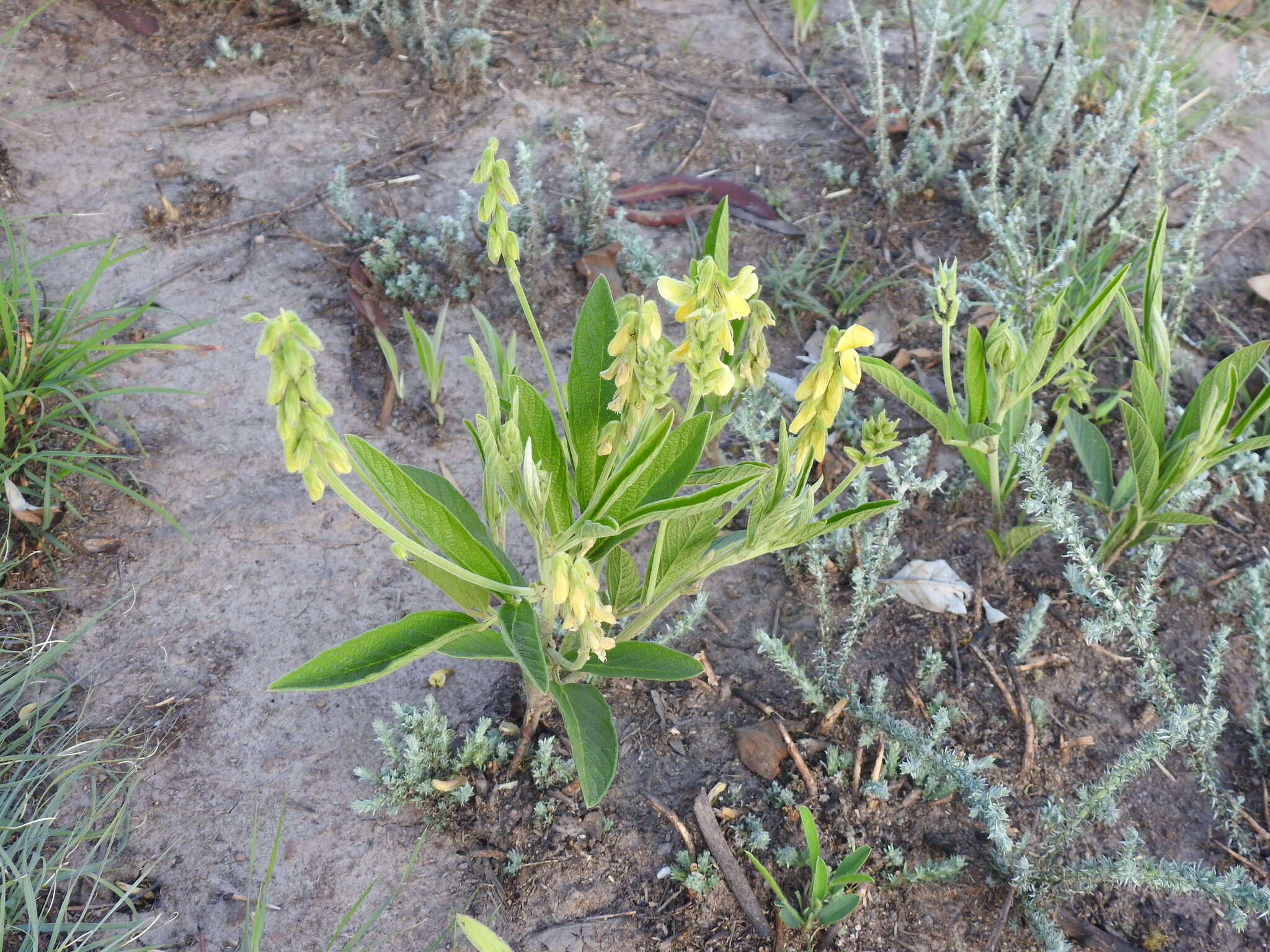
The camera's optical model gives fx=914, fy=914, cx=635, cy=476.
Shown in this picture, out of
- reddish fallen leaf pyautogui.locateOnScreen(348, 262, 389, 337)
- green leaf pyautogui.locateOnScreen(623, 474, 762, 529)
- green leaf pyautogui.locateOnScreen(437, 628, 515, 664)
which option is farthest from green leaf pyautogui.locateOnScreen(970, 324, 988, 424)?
reddish fallen leaf pyautogui.locateOnScreen(348, 262, 389, 337)

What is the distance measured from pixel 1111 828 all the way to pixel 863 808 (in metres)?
0.58

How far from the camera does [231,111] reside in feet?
12.7

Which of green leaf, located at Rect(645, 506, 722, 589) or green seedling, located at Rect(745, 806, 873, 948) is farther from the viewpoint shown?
green leaf, located at Rect(645, 506, 722, 589)

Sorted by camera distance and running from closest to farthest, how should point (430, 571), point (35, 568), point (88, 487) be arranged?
point (430, 571), point (35, 568), point (88, 487)

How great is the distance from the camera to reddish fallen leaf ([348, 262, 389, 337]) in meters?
3.08

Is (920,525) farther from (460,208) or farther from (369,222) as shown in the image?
(369,222)

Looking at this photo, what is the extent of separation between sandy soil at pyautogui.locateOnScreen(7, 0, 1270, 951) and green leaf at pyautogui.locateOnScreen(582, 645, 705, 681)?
38cm

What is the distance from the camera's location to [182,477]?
268cm

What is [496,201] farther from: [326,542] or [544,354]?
[326,542]

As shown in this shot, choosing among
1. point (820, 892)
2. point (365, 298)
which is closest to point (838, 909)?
point (820, 892)

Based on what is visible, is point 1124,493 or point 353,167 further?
point 353,167

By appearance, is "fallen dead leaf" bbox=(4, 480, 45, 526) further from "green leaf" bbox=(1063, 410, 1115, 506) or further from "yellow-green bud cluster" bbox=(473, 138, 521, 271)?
"green leaf" bbox=(1063, 410, 1115, 506)

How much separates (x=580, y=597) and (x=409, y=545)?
11.8 inches

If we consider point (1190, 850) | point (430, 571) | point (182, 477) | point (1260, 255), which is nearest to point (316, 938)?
point (430, 571)
